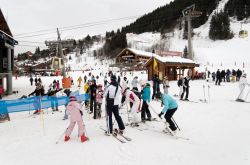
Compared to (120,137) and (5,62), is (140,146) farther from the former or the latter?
(5,62)

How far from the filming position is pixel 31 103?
44.2 ft

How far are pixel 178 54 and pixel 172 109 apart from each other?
33.0 m

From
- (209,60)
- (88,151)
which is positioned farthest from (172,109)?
(209,60)

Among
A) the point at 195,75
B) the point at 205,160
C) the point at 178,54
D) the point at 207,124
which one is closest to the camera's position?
the point at 205,160

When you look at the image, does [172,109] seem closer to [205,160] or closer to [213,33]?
[205,160]

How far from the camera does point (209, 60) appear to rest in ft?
222

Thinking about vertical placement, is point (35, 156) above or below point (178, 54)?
below

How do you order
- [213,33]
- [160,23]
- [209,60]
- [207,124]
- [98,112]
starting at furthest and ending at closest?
[160,23] < [213,33] < [209,60] < [98,112] < [207,124]

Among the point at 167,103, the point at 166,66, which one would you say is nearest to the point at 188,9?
the point at 166,66

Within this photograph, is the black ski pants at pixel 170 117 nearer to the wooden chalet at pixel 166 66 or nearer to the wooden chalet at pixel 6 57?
the wooden chalet at pixel 166 66

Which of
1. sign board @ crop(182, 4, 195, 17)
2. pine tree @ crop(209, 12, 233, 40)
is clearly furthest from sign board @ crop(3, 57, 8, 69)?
pine tree @ crop(209, 12, 233, 40)

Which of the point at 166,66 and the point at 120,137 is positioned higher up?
the point at 166,66

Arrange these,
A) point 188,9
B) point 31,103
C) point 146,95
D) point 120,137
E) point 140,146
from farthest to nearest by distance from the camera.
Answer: point 188,9
point 31,103
point 146,95
point 120,137
point 140,146

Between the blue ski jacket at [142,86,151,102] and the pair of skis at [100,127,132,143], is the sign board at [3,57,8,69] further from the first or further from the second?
the pair of skis at [100,127,132,143]
